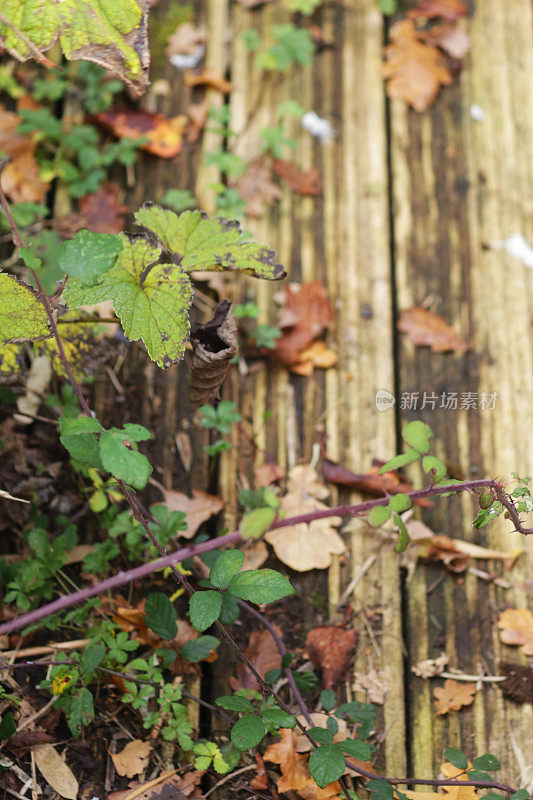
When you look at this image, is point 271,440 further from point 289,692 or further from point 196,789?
point 196,789

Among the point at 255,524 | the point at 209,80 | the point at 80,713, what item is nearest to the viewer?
the point at 255,524

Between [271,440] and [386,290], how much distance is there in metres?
0.61

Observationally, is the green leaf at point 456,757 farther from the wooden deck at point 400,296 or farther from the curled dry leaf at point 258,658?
the curled dry leaf at point 258,658

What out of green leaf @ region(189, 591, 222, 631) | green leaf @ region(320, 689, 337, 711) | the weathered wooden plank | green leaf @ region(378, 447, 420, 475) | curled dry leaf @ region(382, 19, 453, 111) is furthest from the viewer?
curled dry leaf @ region(382, 19, 453, 111)

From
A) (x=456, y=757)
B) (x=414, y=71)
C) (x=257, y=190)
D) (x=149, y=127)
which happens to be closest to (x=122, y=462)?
(x=456, y=757)

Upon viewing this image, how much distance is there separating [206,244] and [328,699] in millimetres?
1067

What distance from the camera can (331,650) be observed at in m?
1.64

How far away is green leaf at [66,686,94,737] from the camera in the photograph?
142cm

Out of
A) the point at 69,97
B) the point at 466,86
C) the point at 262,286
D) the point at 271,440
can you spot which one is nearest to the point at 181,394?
the point at 271,440

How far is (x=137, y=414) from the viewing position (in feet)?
6.14

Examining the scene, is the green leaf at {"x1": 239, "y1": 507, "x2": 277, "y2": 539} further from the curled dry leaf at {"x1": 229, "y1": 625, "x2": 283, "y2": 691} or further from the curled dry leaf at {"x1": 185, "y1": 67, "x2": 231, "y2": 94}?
the curled dry leaf at {"x1": 185, "y1": 67, "x2": 231, "y2": 94}

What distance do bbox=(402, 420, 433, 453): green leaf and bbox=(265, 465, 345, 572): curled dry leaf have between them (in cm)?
48

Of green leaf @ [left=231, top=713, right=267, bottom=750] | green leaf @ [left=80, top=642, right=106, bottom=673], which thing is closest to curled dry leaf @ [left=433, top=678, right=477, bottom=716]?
green leaf @ [left=231, top=713, right=267, bottom=750]

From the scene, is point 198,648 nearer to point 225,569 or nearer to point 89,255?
point 225,569
